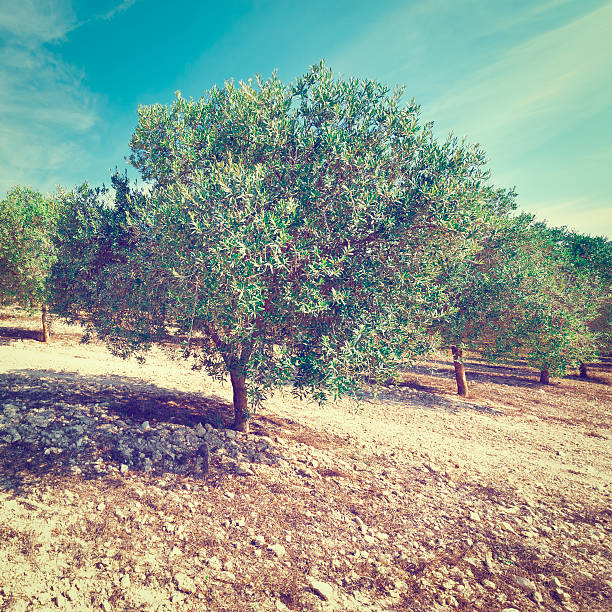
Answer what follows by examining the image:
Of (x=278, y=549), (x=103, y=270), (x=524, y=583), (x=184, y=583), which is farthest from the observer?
(x=103, y=270)

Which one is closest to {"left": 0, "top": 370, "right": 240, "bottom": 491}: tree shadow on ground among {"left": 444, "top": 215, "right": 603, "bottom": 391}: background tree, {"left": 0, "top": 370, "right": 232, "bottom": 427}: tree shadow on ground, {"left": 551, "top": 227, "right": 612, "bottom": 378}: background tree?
{"left": 0, "top": 370, "right": 232, "bottom": 427}: tree shadow on ground

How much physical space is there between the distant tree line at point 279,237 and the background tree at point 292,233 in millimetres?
53

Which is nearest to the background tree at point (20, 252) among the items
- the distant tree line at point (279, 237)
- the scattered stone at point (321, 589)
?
the distant tree line at point (279, 237)

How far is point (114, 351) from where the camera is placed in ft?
40.3

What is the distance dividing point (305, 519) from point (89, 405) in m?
9.80

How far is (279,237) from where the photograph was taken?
780 cm

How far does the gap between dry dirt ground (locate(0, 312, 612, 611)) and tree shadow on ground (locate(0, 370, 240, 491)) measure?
78 millimetres

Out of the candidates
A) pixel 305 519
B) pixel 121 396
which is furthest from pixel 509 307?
pixel 121 396

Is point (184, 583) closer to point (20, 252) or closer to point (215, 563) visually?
point (215, 563)

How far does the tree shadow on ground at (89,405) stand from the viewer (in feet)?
28.8

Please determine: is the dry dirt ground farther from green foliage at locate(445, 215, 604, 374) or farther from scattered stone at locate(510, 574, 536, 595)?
green foliage at locate(445, 215, 604, 374)

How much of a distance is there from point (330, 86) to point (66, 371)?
64.6ft

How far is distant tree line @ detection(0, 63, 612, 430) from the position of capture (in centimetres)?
819

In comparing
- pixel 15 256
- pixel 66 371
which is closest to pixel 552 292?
pixel 66 371
